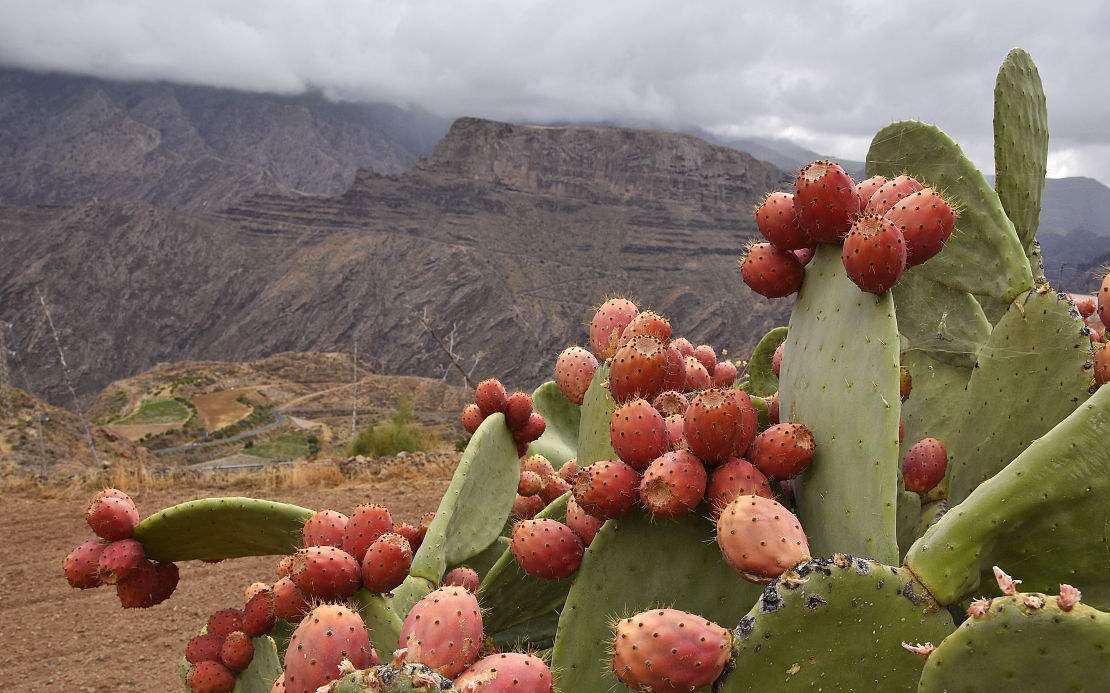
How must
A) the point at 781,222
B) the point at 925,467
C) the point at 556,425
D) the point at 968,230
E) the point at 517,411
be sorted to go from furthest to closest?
the point at 556,425 → the point at 517,411 → the point at 968,230 → the point at 925,467 → the point at 781,222

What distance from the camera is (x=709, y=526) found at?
1.38m

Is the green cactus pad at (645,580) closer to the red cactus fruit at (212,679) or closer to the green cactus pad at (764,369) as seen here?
the red cactus fruit at (212,679)

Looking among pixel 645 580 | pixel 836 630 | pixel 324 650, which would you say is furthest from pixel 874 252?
pixel 324 650

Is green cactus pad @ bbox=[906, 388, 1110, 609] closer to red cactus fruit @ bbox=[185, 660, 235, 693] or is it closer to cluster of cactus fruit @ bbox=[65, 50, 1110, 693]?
cluster of cactus fruit @ bbox=[65, 50, 1110, 693]

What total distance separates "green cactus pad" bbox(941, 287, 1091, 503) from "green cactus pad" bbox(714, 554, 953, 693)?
26.7 inches

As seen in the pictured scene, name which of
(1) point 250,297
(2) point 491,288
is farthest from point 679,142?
(1) point 250,297

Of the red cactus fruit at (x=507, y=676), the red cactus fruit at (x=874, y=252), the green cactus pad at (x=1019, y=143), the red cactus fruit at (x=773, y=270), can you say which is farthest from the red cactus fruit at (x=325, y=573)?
the green cactus pad at (x=1019, y=143)

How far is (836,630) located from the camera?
1.05 meters

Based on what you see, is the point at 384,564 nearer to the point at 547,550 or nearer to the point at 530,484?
the point at 547,550

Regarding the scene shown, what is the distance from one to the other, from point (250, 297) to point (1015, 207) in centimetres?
8698

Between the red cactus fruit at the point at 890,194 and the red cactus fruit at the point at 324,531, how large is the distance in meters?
1.20

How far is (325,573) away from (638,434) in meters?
0.64

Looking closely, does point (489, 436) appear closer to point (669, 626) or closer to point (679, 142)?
point (669, 626)

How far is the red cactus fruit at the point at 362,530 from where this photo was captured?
155cm
